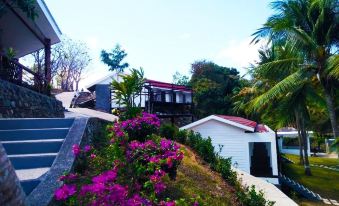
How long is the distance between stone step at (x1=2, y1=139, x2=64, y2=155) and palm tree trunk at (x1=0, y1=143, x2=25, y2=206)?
9.68 ft

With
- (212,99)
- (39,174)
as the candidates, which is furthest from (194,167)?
(212,99)

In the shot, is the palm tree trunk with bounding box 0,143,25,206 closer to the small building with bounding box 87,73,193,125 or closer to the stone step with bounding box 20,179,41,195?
the stone step with bounding box 20,179,41,195

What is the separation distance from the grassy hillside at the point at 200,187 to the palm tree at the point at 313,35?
9837mm

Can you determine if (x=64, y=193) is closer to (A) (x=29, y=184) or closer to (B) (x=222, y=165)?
(A) (x=29, y=184)

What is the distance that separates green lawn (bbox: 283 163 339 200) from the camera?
1775 cm

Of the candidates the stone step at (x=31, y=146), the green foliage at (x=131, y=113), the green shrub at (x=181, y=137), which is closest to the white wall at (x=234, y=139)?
the green shrub at (x=181, y=137)

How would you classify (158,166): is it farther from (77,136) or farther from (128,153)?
(77,136)

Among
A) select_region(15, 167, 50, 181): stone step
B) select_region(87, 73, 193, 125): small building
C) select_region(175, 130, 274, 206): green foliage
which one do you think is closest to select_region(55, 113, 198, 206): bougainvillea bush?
select_region(15, 167, 50, 181): stone step

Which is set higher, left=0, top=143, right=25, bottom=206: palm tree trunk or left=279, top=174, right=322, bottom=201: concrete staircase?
left=0, top=143, right=25, bottom=206: palm tree trunk

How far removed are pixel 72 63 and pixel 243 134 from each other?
32.9 m

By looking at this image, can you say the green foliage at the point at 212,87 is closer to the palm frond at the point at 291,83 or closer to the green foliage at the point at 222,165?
the palm frond at the point at 291,83

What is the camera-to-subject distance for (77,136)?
6672mm

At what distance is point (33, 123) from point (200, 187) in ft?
13.8

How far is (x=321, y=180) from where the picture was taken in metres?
21.3
